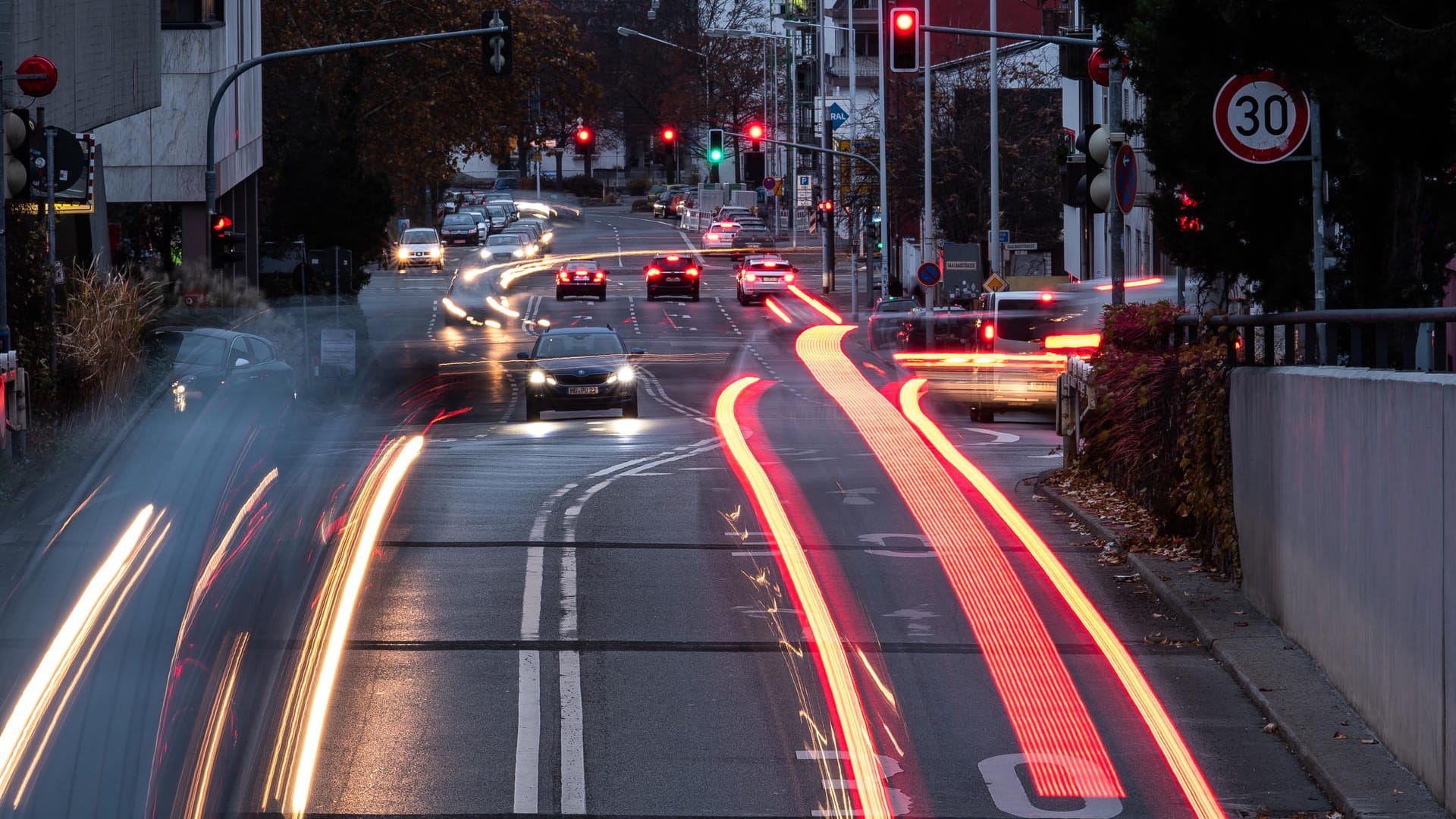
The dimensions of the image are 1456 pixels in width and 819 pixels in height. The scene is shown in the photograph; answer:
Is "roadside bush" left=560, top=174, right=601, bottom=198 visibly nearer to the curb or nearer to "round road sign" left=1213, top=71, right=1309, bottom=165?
the curb

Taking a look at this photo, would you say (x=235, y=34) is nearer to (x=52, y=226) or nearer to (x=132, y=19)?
(x=132, y=19)

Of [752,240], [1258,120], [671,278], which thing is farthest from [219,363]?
[752,240]

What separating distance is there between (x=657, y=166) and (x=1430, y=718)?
14079 cm

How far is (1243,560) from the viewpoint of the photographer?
1226cm

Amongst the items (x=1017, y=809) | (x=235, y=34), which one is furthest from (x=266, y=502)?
(x=235, y=34)

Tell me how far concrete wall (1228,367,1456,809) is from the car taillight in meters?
16.3

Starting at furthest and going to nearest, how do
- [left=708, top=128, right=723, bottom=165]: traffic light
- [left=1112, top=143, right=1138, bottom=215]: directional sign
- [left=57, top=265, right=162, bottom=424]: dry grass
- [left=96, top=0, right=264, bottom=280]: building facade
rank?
1. [left=708, top=128, right=723, bottom=165]: traffic light
2. [left=96, top=0, right=264, bottom=280]: building facade
3. [left=57, top=265, right=162, bottom=424]: dry grass
4. [left=1112, top=143, right=1138, bottom=215]: directional sign

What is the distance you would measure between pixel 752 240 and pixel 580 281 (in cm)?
3061

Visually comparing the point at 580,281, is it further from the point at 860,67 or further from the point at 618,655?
the point at 618,655

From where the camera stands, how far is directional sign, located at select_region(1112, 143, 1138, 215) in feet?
61.1

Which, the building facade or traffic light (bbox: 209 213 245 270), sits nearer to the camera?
traffic light (bbox: 209 213 245 270)

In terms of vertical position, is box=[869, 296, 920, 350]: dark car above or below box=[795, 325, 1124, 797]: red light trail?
above

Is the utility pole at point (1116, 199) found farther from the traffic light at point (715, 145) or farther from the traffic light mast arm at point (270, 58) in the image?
the traffic light at point (715, 145)

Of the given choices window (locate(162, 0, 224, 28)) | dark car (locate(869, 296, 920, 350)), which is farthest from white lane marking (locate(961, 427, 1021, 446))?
window (locate(162, 0, 224, 28))
